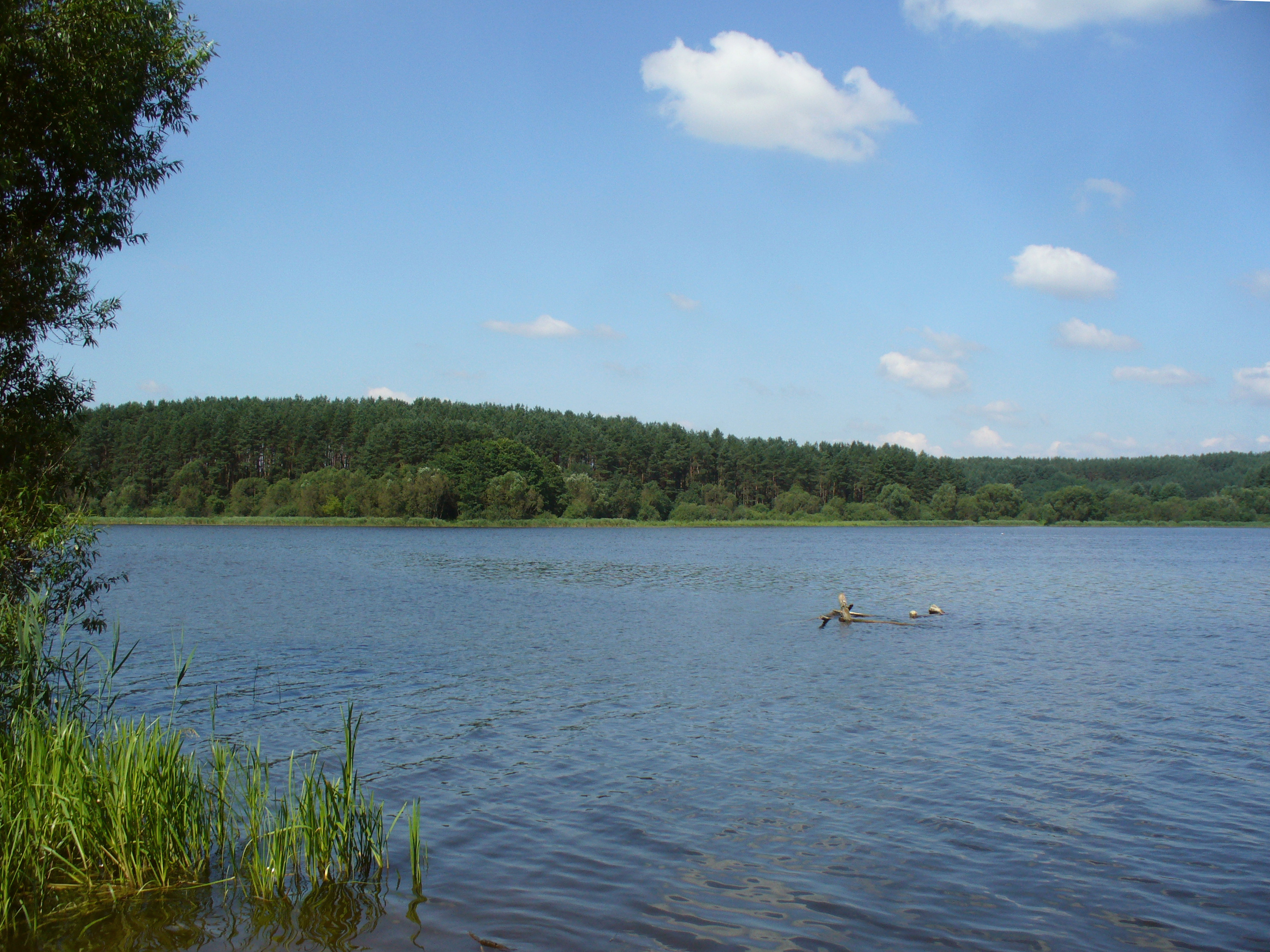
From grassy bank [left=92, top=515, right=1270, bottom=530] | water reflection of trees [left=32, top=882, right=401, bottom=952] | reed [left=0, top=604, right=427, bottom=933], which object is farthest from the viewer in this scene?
grassy bank [left=92, top=515, right=1270, bottom=530]

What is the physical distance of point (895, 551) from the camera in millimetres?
83375

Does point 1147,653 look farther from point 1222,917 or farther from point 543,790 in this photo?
point 543,790

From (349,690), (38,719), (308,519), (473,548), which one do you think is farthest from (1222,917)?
(308,519)

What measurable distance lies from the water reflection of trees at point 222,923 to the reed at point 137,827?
0.13m

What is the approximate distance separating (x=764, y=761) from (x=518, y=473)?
112 meters

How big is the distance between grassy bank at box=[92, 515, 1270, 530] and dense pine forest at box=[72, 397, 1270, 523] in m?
1.25

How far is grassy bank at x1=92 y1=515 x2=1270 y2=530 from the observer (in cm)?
11988

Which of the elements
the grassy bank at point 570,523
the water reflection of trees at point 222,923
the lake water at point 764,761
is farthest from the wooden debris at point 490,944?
the grassy bank at point 570,523

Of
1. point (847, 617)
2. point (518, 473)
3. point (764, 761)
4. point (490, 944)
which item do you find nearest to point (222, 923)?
point (490, 944)

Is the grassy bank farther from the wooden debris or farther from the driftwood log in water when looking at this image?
the wooden debris

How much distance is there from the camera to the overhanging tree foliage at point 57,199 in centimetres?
1082

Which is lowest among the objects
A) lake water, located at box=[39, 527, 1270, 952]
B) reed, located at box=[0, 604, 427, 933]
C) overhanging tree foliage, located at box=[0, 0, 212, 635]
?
lake water, located at box=[39, 527, 1270, 952]

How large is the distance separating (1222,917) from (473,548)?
240 ft

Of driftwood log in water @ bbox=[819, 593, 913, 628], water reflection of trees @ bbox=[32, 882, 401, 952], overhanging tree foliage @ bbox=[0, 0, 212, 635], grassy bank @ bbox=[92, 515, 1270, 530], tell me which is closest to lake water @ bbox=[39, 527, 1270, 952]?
water reflection of trees @ bbox=[32, 882, 401, 952]
